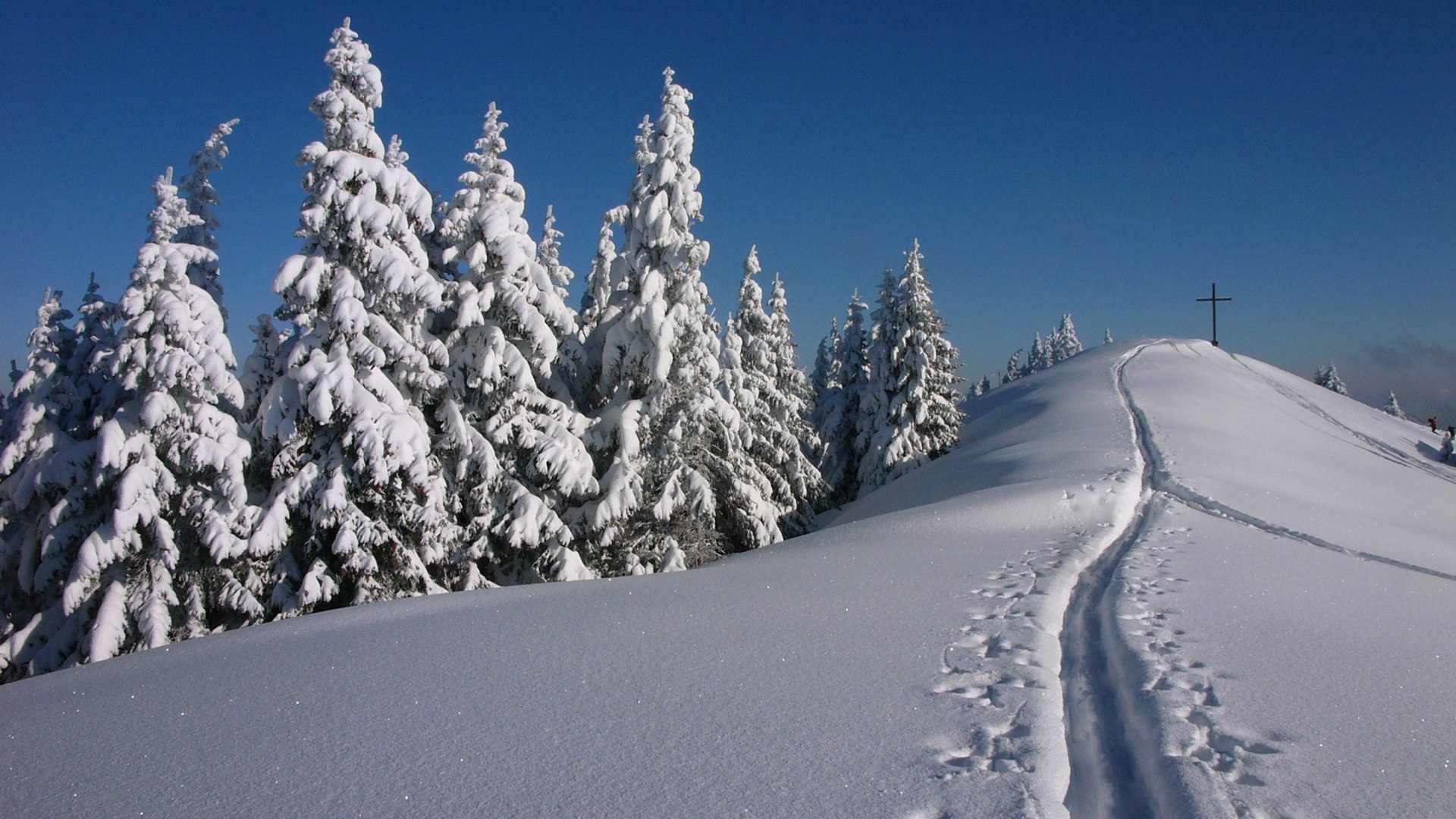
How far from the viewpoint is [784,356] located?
102 ft

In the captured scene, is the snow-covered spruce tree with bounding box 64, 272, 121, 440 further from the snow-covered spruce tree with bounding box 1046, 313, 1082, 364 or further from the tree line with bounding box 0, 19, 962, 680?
the snow-covered spruce tree with bounding box 1046, 313, 1082, 364

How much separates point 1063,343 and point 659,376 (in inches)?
3403

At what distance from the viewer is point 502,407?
1570cm

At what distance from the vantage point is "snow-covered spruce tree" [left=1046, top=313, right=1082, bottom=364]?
89875mm

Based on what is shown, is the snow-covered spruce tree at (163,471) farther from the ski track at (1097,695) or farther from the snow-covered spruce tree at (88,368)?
the ski track at (1097,695)

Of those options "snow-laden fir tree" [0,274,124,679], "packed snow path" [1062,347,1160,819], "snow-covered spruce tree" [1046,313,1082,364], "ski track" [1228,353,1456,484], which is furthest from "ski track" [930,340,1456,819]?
"snow-covered spruce tree" [1046,313,1082,364]

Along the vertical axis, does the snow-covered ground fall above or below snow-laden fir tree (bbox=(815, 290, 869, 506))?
below

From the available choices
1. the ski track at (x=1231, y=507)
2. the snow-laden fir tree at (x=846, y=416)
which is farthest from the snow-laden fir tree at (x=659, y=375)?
the snow-laden fir tree at (x=846, y=416)

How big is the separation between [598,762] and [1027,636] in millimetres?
4957

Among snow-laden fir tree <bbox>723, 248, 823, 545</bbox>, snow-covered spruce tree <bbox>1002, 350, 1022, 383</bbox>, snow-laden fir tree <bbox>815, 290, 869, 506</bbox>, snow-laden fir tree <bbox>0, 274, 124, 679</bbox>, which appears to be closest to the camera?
snow-laden fir tree <bbox>0, 274, 124, 679</bbox>

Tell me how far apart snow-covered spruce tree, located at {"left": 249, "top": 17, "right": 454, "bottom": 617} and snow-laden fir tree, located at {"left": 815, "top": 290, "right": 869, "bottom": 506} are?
2645 centimetres

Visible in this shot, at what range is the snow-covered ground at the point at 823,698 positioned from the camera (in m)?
4.74

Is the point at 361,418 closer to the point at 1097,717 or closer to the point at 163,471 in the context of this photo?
the point at 163,471

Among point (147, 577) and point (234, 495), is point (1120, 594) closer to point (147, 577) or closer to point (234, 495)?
point (234, 495)
